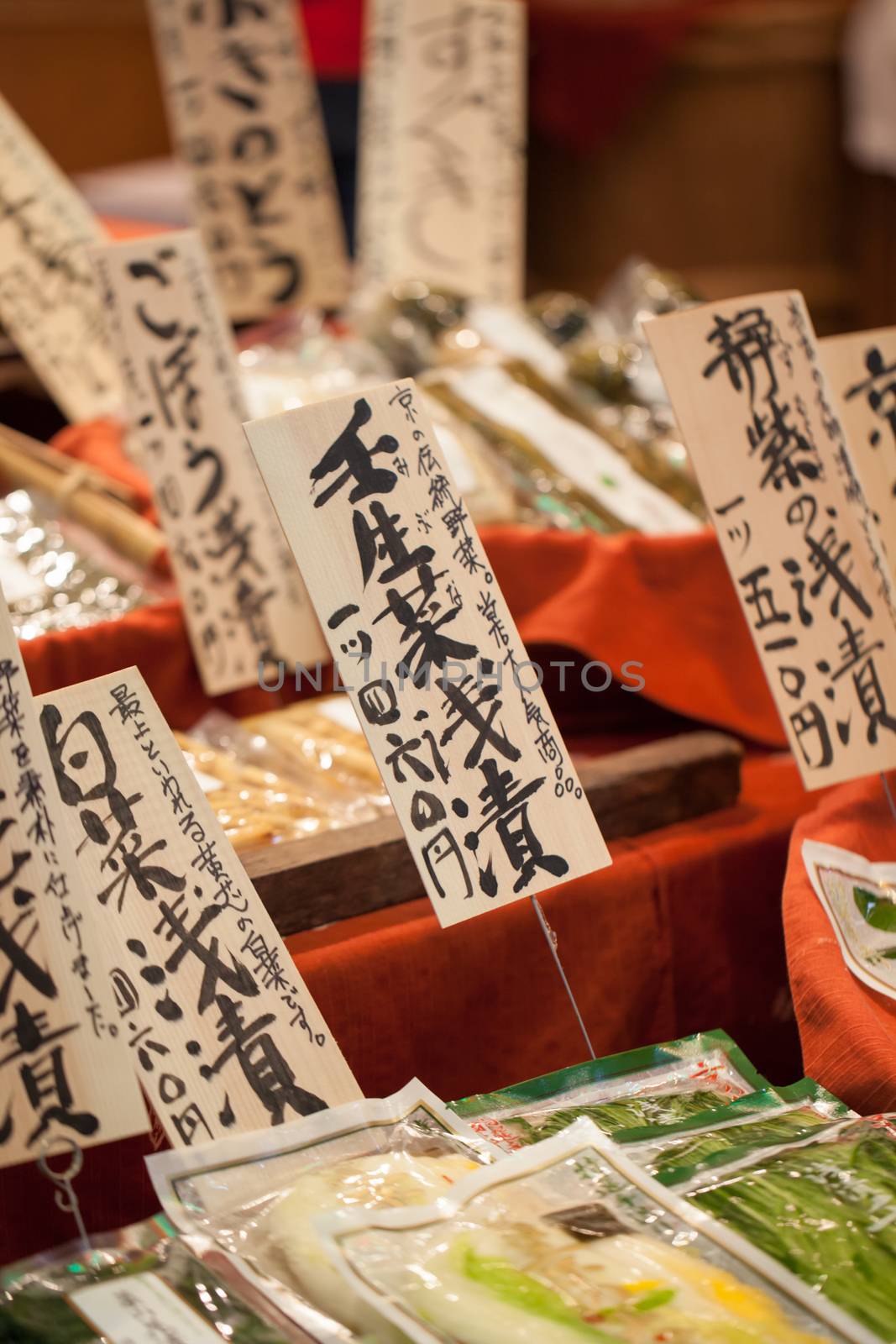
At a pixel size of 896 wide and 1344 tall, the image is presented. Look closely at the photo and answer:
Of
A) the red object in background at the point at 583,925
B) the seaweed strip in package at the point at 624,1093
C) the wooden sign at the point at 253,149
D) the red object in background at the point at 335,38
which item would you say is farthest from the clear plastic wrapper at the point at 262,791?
the red object in background at the point at 335,38

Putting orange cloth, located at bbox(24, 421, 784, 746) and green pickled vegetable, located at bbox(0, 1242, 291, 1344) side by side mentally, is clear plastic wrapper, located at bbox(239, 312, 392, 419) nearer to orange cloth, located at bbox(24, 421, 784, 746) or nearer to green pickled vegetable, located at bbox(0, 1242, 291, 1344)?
orange cloth, located at bbox(24, 421, 784, 746)

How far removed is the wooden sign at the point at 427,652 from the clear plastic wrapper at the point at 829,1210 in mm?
276

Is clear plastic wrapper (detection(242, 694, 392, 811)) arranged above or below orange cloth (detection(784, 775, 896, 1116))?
above

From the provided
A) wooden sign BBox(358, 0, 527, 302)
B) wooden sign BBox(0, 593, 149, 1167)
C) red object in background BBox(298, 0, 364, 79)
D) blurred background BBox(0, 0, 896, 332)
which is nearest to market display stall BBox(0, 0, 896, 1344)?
wooden sign BBox(0, 593, 149, 1167)

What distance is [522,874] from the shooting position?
3.39 ft

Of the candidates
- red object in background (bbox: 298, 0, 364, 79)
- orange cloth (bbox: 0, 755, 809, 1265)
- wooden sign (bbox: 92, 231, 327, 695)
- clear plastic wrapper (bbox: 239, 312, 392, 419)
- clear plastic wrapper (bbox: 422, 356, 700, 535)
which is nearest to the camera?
orange cloth (bbox: 0, 755, 809, 1265)

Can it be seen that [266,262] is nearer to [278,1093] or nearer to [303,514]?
[303,514]

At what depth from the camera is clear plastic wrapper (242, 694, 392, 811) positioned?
1409mm

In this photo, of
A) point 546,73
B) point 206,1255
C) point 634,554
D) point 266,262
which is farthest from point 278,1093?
point 546,73

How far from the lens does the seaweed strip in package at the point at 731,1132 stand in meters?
0.86

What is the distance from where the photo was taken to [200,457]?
1.61m

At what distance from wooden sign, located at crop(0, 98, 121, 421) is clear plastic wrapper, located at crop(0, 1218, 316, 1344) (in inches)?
58.4

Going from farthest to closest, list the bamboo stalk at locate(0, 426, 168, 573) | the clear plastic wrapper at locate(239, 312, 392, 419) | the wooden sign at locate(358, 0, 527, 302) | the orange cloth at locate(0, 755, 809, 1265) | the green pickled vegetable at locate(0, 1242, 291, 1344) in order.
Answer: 1. the wooden sign at locate(358, 0, 527, 302)
2. the clear plastic wrapper at locate(239, 312, 392, 419)
3. the bamboo stalk at locate(0, 426, 168, 573)
4. the orange cloth at locate(0, 755, 809, 1265)
5. the green pickled vegetable at locate(0, 1242, 291, 1344)

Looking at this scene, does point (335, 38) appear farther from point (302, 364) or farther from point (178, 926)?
point (178, 926)
